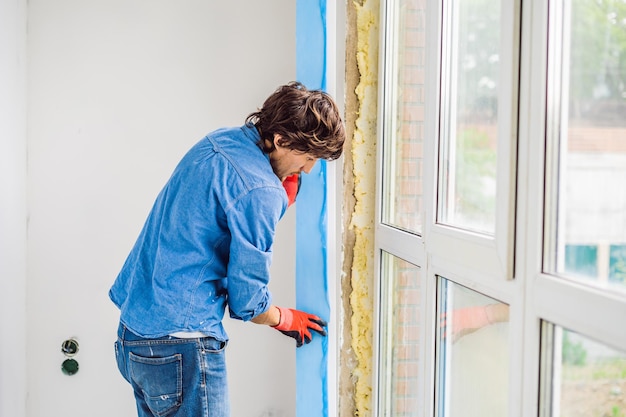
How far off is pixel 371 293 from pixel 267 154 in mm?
550

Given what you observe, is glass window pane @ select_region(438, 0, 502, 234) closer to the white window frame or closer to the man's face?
the white window frame

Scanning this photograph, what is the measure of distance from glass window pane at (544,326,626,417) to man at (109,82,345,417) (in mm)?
751

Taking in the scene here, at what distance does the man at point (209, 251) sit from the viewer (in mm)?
1407

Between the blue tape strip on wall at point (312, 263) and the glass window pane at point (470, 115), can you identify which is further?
the blue tape strip on wall at point (312, 263)

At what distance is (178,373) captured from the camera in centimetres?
149

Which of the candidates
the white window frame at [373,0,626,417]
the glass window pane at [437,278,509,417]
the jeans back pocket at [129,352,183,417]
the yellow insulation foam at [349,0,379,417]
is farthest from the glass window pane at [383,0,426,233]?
the jeans back pocket at [129,352,183,417]

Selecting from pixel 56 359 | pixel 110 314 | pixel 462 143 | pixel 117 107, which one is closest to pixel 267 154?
pixel 462 143

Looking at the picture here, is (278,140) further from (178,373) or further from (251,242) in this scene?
(178,373)

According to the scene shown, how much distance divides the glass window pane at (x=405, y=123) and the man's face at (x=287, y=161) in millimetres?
235

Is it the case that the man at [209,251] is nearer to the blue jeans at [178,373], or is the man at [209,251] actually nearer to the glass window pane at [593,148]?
the blue jeans at [178,373]

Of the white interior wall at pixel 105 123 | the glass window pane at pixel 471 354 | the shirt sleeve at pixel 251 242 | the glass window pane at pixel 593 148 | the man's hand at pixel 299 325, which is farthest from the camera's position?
the white interior wall at pixel 105 123

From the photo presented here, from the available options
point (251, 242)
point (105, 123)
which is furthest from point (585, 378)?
point (105, 123)

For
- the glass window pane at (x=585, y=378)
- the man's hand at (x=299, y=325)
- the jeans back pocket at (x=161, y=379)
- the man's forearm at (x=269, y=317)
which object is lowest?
the jeans back pocket at (x=161, y=379)

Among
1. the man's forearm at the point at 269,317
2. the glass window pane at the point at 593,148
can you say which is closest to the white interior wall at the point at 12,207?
the man's forearm at the point at 269,317
